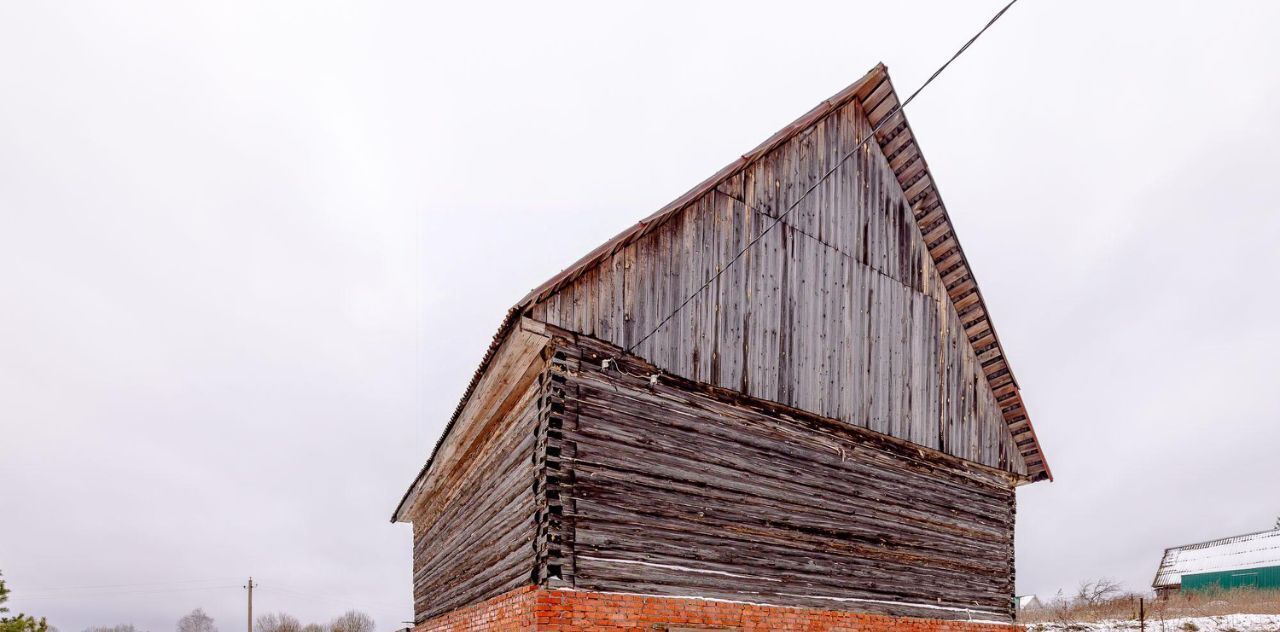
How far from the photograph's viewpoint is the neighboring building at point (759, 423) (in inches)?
400

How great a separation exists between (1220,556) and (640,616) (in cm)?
5277

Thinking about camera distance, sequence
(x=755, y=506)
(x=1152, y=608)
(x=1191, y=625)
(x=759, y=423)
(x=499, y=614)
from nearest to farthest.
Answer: (x=499, y=614) < (x=755, y=506) < (x=759, y=423) < (x=1191, y=625) < (x=1152, y=608)

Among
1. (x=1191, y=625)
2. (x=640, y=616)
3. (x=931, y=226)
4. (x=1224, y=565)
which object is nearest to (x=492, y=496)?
(x=640, y=616)

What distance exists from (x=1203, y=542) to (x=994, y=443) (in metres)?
47.2

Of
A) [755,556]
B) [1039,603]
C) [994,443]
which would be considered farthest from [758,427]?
[1039,603]

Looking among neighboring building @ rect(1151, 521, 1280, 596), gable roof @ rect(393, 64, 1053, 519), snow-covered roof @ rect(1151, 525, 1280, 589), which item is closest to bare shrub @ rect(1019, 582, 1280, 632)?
neighboring building @ rect(1151, 521, 1280, 596)

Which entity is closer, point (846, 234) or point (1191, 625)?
point (846, 234)

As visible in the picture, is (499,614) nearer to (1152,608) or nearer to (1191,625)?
(1191,625)

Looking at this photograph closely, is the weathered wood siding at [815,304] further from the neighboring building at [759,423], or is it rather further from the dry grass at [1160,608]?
the dry grass at [1160,608]

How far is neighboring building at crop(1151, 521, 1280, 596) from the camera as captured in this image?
1800 inches

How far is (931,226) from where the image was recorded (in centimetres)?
1520

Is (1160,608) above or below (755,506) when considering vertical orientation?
below

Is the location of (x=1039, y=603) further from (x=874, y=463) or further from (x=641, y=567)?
(x=641, y=567)

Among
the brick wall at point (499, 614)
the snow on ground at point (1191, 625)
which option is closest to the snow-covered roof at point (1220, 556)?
the snow on ground at point (1191, 625)
